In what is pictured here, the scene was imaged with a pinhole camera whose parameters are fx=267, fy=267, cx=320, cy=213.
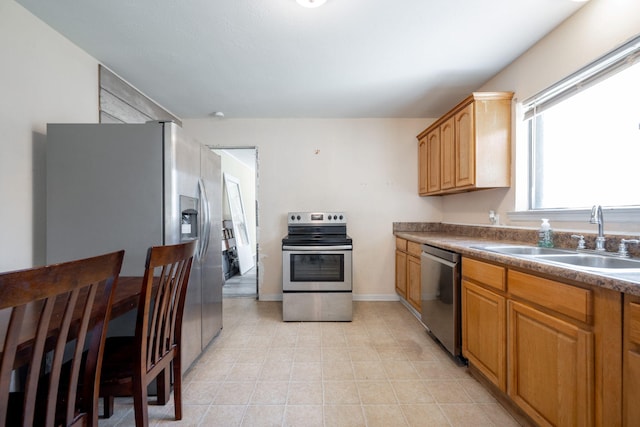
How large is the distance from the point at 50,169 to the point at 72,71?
2.93 feet

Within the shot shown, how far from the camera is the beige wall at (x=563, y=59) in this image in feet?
5.06

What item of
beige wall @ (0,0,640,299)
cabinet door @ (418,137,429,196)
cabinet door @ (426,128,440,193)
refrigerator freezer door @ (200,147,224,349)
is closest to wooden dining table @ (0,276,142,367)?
refrigerator freezer door @ (200,147,224,349)

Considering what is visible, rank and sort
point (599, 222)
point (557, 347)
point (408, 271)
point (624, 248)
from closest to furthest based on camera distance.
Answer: point (557, 347)
point (624, 248)
point (599, 222)
point (408, 271)

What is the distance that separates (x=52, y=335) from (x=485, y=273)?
2.05m

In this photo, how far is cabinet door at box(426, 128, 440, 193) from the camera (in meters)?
3.03

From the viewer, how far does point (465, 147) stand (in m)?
2.46

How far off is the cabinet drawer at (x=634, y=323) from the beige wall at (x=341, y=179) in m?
2.70

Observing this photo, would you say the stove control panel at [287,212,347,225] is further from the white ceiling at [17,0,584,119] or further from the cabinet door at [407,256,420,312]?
the white ceiling at [17,0,584,119]

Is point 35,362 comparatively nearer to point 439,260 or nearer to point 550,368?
point 550,368

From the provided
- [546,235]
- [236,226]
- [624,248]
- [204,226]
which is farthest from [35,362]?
[236,226]

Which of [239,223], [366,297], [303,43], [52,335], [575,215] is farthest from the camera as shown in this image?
[239,223]

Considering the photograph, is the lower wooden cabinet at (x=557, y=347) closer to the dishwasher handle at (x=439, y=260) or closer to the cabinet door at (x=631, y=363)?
the cabinet door at (x=631, y=363)

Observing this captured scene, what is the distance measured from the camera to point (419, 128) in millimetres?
3645

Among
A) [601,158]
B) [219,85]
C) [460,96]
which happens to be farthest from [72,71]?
[601,158]
